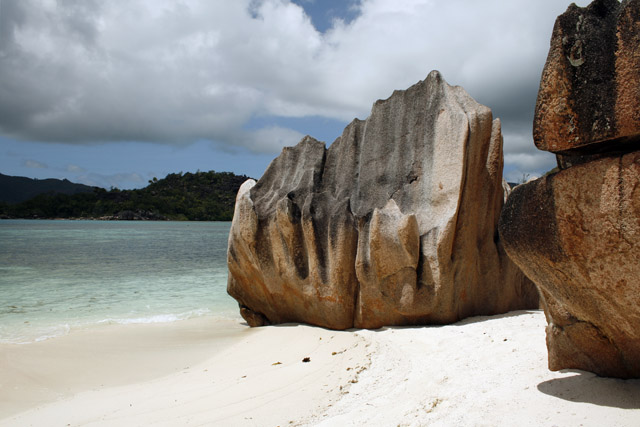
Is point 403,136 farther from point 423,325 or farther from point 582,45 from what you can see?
point 582,45

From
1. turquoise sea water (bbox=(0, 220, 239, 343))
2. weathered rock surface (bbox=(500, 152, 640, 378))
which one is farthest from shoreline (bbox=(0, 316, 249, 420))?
weathered rock surface (bbox=(500, 152, 640, 378))

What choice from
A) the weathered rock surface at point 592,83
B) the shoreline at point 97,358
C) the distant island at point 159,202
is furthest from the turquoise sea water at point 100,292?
the distant island at point 159,202

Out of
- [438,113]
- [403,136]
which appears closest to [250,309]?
[403,136]

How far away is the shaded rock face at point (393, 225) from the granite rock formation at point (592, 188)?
2097mm

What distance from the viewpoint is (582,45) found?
5.94 ft

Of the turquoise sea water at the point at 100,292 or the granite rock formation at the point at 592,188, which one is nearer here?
the granite rock formation at the point at 592,188

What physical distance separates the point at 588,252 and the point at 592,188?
25 cm

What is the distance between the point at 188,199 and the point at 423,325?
6009cm

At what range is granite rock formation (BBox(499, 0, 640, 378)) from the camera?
66.5 inches

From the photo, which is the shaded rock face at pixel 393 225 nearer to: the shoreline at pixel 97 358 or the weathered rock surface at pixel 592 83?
the shoreline at pixel 97 358

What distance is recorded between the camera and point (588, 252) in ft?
5.97

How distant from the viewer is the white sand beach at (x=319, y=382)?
2.12m

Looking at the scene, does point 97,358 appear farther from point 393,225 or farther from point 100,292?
point 100,292

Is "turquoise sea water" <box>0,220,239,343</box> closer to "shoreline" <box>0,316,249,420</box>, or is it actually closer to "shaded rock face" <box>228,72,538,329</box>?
"shoreline" <box>0,316,249,420</box>
